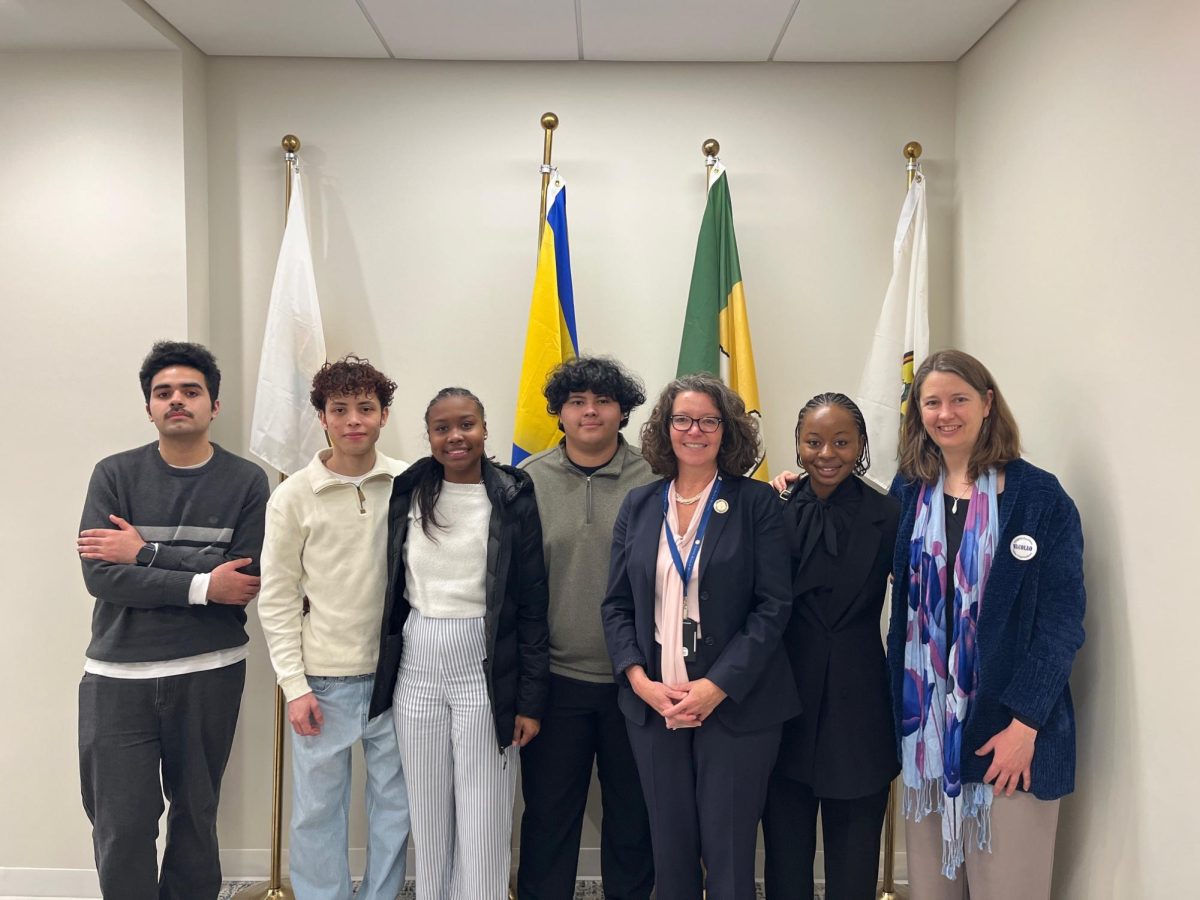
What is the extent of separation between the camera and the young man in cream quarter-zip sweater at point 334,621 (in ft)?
7.71

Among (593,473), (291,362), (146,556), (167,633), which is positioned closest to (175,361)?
(291,362)

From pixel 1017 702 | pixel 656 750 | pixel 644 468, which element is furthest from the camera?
pixel 644 468

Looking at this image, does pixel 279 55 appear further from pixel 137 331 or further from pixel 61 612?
pixel 61 612

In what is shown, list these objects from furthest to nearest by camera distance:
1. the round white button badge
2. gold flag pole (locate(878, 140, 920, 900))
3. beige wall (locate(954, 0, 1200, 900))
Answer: gold flag pole (locate(878, 140, 920, 900)) < the round white button badge < beige wall (locate(954, 0, 1200, 900))

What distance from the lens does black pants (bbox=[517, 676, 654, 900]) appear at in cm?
240

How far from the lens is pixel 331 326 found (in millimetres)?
3123

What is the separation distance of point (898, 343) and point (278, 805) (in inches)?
105

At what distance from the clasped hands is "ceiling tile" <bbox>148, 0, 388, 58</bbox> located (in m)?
2.26

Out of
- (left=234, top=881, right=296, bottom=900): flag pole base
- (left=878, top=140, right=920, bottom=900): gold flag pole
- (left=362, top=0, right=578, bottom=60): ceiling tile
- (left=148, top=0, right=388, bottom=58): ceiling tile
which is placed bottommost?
(left=234, top=881, right=296, bottom=900): flag pole base

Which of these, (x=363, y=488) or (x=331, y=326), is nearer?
(x=363, y=488)

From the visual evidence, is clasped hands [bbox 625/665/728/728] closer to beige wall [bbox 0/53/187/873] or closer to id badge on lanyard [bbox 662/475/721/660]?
id badge on lanyard [bbox 662/475/721/660]

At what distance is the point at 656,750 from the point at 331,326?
1.94 m

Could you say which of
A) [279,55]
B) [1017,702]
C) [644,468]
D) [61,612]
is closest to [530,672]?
[644,468]

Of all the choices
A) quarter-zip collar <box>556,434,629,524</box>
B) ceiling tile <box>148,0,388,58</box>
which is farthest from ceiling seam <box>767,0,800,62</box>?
quarter-zip collar <box>556,434,629,524</box>
